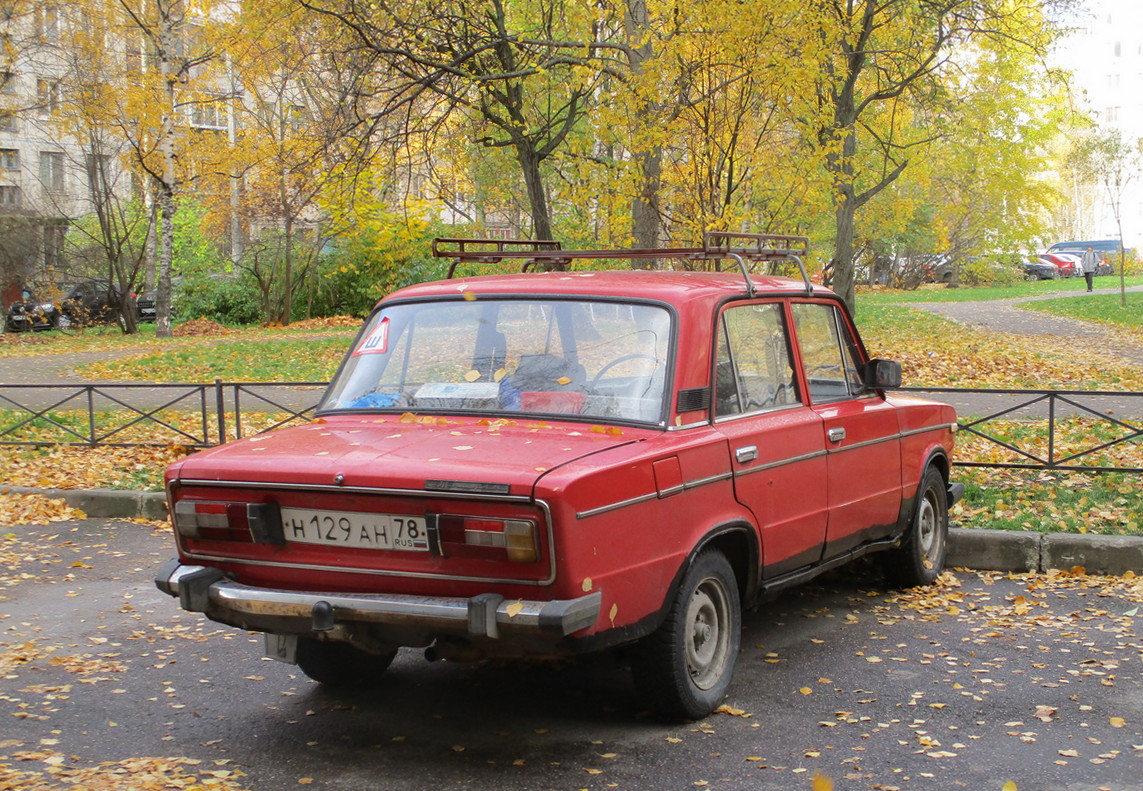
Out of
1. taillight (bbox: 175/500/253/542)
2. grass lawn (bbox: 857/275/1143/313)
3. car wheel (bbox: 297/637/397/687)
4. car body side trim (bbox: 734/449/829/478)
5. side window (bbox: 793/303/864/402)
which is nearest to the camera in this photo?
taillight (bbox: 175/500/253/542)

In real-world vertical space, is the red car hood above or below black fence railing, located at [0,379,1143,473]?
above

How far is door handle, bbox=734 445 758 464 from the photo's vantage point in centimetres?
500

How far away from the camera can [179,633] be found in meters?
6.31

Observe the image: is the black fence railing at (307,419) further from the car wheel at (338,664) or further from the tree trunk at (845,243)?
the tree trunk at (845,243)

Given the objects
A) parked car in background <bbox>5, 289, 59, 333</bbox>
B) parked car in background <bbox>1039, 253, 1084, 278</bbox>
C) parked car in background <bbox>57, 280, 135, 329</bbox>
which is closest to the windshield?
parked car in background <bbox>57, 280, 135, 329</bbox>

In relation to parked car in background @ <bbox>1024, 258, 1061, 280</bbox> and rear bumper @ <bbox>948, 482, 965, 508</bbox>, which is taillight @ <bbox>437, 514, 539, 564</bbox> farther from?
parked car in background @ <bbox>1024, 258, 1061, 280</bbox>

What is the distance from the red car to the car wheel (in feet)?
0.04

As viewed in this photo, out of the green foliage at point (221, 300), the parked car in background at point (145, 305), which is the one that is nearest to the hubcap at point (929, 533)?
the green foliage at point (221, 300)

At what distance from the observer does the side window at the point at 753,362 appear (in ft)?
17.1

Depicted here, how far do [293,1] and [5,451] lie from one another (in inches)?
267

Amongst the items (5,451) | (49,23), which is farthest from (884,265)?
(5,451)

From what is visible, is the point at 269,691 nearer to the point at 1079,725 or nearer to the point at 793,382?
the point at 793,382

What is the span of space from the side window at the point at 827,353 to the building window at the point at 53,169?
43.9 m

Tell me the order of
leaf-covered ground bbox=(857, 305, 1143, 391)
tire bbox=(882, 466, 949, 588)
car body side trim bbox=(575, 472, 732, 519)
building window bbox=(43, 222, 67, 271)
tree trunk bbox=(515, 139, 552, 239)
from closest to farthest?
car body side trim bbox=(575, 472, 732, 519) → tire bbox=(882, 466, 949, 588) → tree trunk bbox=(515, 139, 552, 239) → leaf-covered ground bbox=(857, 305, 1143, 391) → building window bbox=(43, 222, 67, 271)
